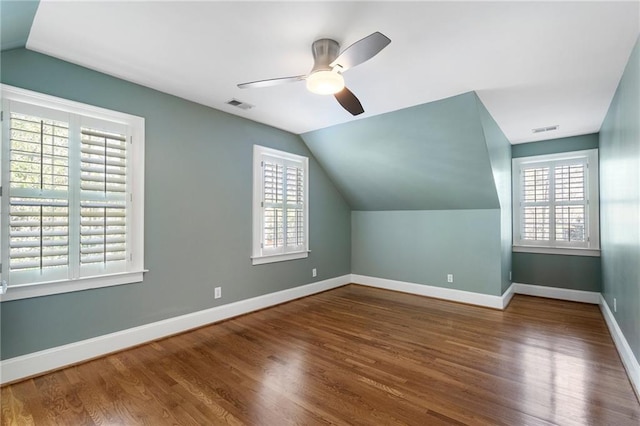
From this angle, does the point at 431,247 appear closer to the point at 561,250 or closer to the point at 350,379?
the point at 561,250

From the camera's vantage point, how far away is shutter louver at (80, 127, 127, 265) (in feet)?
8.96

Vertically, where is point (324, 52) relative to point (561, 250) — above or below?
above

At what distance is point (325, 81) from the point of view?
2.18 meters

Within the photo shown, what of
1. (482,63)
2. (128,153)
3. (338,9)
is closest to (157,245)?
(128,153)

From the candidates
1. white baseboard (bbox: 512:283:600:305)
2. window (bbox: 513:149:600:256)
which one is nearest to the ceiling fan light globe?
window (bbox: 513:149:600:256)

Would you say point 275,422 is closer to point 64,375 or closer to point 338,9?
point 64,375

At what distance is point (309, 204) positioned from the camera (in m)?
5.07

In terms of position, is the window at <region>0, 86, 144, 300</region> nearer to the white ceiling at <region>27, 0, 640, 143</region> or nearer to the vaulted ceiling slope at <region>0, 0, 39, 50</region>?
the vaulted ceiling slope at <region>0, 0, 39, 50</region>

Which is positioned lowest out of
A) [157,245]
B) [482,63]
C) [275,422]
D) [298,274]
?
[275,422]

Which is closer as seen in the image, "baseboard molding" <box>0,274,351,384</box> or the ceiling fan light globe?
the ceiling fan light globe

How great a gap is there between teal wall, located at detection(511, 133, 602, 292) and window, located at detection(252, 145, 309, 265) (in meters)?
3.65

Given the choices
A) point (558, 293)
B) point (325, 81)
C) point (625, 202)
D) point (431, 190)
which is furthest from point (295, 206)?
point (558, 293)

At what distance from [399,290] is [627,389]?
3159 millimetres

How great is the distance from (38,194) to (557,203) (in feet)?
21.3
